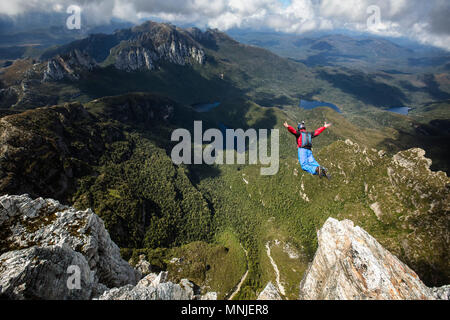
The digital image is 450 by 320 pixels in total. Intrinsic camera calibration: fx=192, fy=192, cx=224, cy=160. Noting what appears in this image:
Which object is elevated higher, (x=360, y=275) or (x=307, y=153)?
(x=307, y=153)

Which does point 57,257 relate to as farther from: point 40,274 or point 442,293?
point 442,293

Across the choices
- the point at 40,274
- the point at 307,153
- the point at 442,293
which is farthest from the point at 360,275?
the point at 40,274

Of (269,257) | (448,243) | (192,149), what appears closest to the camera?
(448,243)

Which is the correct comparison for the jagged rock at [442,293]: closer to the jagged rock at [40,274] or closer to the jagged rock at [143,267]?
the jagged rock at [40,274]

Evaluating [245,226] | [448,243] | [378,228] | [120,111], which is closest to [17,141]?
[120,111]

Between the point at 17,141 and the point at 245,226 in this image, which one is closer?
the point at 17,141

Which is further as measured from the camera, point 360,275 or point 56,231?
point 360,275
